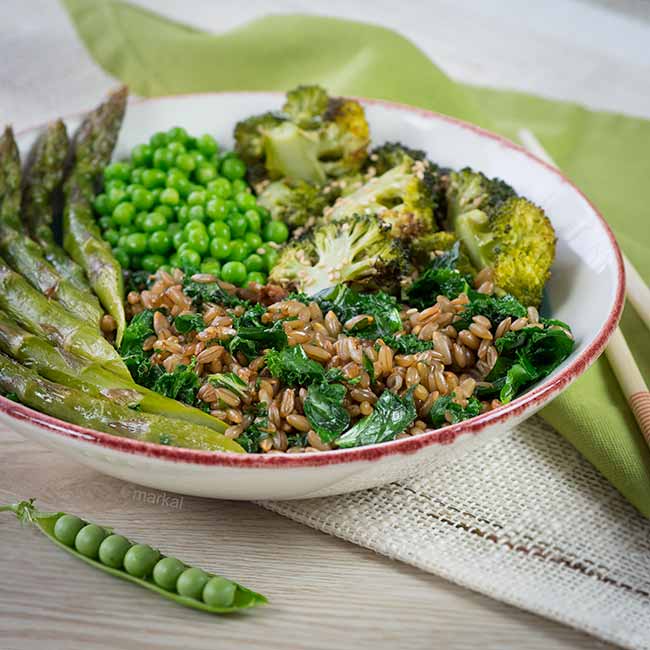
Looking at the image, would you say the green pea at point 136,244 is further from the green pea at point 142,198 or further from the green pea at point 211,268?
the green pea at point 211,268

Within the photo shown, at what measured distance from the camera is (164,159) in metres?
5.42

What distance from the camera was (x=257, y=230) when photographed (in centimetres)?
525

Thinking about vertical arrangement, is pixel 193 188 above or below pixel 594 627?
above

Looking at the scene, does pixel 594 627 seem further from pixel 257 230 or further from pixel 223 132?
pixel 223 132

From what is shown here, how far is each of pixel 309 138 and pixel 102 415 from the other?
8.43ft

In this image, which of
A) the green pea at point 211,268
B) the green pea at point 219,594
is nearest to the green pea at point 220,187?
the green pea at point 211,268

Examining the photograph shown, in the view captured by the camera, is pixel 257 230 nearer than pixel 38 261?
No

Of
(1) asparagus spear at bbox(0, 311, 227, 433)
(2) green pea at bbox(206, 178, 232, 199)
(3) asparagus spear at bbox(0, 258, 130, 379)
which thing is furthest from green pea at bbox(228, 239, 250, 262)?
(1) asparagus spear at bbox(0, 311, 227, 433)

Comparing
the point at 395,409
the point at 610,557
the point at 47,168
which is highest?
the point at 47,168

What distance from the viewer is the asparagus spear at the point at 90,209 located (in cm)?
460

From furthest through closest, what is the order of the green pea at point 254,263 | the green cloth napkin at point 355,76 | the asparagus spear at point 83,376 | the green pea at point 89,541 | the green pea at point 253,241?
the green cloth napkin at point 355,76, the green pea at point 253,241, the green pea at point 254,263, the asparagus spear at point 83,376, the green pea at point 89,541

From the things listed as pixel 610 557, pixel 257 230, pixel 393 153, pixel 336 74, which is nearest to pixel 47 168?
pixel 257 230

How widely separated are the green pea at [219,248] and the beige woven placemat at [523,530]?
1.80 metres

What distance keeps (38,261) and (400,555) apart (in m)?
2.55
